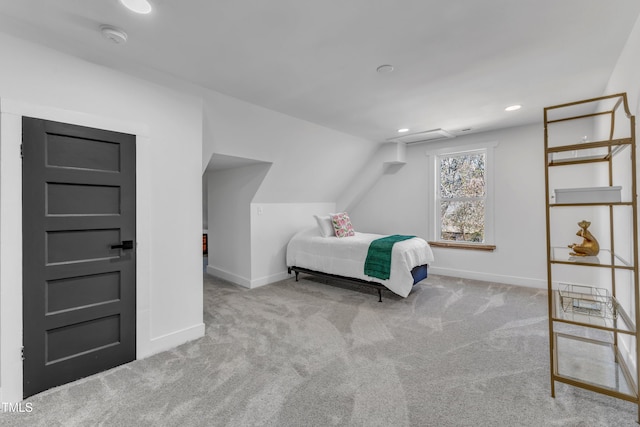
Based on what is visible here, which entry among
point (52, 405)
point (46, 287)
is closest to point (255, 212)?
point (46, 287)

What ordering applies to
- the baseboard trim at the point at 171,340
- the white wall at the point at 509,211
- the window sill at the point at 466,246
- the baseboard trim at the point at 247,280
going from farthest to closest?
1. the window sill at the point at 466,246
2. the baseboard trim at the point at 247,280
3. the white wall at the point at 509,211
4. the baseboard trim at the point at 171,340

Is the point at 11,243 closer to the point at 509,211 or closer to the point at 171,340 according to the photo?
the point at 171,340

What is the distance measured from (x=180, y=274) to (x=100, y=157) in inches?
44.8

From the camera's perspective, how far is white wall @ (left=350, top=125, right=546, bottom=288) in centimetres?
409

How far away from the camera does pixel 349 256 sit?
3.98 m

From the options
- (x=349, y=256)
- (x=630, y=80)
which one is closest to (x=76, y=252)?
(x=349, y=256)

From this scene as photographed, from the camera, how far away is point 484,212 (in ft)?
15.0

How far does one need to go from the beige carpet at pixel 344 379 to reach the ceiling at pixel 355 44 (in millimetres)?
2335

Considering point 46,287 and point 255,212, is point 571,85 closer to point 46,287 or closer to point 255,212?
point 255,212

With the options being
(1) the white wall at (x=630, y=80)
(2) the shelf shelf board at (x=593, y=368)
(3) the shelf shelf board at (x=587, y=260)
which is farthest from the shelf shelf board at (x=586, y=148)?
(2) the shelf shelf board at (x=593, y=368)

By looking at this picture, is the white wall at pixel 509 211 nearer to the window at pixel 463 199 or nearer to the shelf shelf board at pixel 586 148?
the window at pixel 463 199

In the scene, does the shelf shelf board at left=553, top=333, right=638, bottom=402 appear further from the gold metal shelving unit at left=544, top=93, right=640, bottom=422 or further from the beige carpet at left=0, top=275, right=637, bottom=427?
the beige carpet at left=0, top=275, right=637, bottom=427

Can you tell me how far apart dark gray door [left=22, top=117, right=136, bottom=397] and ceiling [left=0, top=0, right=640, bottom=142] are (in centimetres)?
65

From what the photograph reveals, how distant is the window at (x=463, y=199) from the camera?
4539 millimetres
